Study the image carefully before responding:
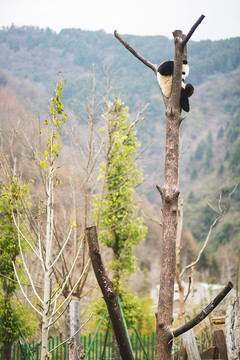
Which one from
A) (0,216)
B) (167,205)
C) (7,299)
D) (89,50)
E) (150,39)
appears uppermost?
(150,39)

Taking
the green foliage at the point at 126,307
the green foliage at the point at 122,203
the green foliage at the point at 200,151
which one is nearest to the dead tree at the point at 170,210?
the green foliage at the point at 122,203

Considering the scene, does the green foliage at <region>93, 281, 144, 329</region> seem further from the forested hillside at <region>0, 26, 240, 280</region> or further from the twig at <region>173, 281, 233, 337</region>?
the forested hillside at <region>0, 26, 240, 280</region>

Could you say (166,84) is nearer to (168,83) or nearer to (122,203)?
(168,83)

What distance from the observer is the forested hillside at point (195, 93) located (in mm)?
39656

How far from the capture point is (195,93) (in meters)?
46.9

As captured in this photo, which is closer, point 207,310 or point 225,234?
point 207,310

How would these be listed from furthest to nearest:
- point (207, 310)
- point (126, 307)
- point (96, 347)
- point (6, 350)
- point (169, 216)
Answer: point (126, 307)
point (6, 350)
point (96, 347)
point (169, 216)
point (207, 310)

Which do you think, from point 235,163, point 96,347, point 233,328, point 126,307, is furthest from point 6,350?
point 235,163

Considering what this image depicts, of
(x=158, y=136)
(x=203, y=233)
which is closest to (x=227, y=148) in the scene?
(x=158, y=136)

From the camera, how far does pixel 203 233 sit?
39062 mm

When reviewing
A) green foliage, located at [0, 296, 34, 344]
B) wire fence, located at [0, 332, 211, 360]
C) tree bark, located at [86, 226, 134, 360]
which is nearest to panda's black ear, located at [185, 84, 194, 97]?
tree bark, located at [86, 226, 134, 360]

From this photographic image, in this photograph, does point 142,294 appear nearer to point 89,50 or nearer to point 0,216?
point 0,216

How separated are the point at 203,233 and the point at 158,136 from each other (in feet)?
58.1

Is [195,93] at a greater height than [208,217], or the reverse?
[195,93]
